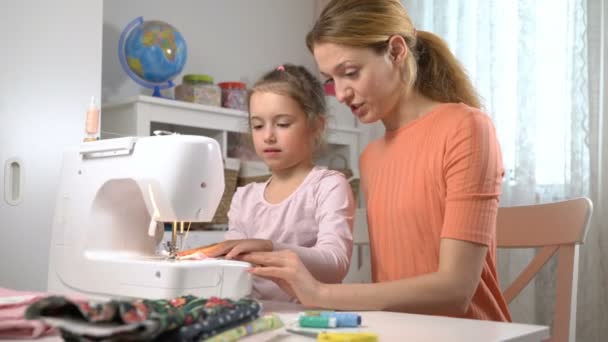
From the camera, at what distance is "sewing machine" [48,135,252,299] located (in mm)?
1121

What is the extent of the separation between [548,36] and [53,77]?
6.50 ft

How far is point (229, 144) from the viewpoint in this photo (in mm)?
3189

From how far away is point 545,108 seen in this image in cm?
293

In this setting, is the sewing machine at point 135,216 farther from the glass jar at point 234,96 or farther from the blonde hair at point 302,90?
the glass jar at point 234,96

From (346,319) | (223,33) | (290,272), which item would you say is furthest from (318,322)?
(223,33)

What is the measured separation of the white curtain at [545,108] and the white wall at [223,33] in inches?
40.9

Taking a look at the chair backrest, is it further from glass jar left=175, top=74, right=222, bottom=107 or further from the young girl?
glass jar left=175, top=74, right=222, bottom=107

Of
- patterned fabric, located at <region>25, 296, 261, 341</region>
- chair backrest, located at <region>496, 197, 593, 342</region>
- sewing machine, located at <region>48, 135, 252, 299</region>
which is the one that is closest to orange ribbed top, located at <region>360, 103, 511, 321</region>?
chair backrest, located at <region>496, 197, 593, 342</region>

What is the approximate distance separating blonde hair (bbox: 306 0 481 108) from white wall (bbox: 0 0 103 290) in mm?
943

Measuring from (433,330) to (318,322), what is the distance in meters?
0.14

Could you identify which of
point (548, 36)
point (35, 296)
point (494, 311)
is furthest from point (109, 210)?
point (548, 36)

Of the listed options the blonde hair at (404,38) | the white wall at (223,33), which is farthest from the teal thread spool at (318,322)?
the white wall at (223,33)

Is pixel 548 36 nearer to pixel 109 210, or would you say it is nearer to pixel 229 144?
pixel 229 144

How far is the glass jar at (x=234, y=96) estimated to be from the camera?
307cm
